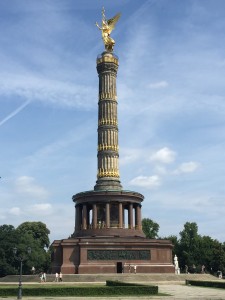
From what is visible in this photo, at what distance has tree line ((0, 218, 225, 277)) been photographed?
205 ft

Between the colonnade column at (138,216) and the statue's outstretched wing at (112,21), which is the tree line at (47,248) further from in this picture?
the statue's outstretched wing at (112,21)

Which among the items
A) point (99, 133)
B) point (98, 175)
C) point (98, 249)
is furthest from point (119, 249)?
point (99, 133)

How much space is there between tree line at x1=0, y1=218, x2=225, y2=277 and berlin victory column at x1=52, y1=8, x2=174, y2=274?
1356cm

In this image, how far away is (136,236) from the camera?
161 feet

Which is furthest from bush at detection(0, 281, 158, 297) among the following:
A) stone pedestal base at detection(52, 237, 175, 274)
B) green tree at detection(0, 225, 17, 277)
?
green tree at detection(0, 225, 17, 277)

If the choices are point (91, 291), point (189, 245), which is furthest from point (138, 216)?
point (189, 245)

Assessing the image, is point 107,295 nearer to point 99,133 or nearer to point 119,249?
point 119,249

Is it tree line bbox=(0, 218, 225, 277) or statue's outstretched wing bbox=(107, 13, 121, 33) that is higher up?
statue's outstretched wing bbox=(107, 13, 121, 33)

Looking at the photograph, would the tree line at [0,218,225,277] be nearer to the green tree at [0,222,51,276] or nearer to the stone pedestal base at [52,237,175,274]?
the green tree at [0,222,51,276]

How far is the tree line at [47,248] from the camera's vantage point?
62.4m

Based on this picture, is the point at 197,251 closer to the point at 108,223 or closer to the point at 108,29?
the point at 108,223

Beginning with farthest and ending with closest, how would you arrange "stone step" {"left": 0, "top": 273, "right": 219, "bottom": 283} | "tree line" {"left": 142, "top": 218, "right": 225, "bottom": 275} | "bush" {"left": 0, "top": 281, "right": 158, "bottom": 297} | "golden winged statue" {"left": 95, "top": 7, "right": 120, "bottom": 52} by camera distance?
"tree line" {"left": 142, "top": 218, "right": 225, "bottom": 275}, "golden winged statue" {"left": 95, "top": 7, "right": 120, "bottom": 52}, "stone step" {"left": 0, "top": 273, "right": 219, "bottom": 283}, "bush" {"left": 0, "top": 281, "right": 158, "bottom": 297}

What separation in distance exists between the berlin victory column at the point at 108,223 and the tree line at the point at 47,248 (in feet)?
44.5

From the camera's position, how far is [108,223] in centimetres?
4862
